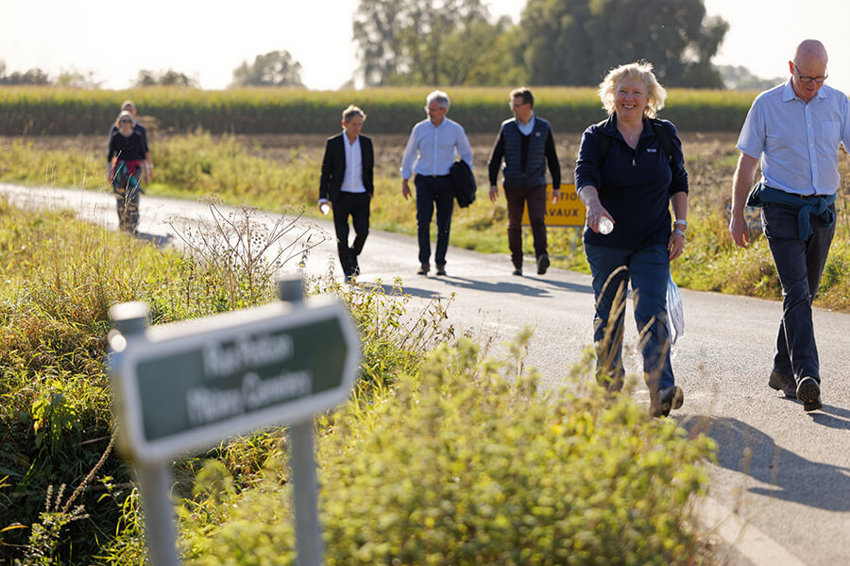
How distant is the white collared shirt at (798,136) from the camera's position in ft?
19.7

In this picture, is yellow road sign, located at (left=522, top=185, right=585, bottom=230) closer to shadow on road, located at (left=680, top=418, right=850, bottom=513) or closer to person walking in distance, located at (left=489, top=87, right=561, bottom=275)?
person walking in distance, located at (left=489, top=87, right=561, bottom=275)

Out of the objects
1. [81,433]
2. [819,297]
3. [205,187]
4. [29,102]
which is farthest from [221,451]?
[29,102]

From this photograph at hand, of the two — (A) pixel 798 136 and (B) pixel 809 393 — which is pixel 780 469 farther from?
(A) pixel 798 136

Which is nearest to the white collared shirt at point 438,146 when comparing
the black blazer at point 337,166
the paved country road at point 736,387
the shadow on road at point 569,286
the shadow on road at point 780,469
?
the black blazer at point 337,166

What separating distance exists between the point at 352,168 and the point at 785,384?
6.29 meters

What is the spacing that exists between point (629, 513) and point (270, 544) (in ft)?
3.55

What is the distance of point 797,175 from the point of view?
604 cm

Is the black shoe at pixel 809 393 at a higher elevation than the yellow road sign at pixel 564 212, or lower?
lower

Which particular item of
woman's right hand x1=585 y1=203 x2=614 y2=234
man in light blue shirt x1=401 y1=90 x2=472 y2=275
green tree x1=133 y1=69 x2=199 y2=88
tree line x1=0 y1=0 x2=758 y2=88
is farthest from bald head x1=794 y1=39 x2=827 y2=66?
tree line x1=0 y1=0 x2=758 y2=88

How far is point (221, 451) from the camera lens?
596 centimetres

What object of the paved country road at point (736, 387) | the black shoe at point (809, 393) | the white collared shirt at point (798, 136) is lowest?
the paved country road at point (736, 387)

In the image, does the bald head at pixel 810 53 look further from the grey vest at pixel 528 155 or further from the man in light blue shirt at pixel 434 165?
the man in light blue shirt at pixel 434 165

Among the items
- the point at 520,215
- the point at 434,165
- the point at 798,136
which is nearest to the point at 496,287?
the point at 520,215

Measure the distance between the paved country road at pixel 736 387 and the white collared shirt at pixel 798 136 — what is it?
133 centimetres
